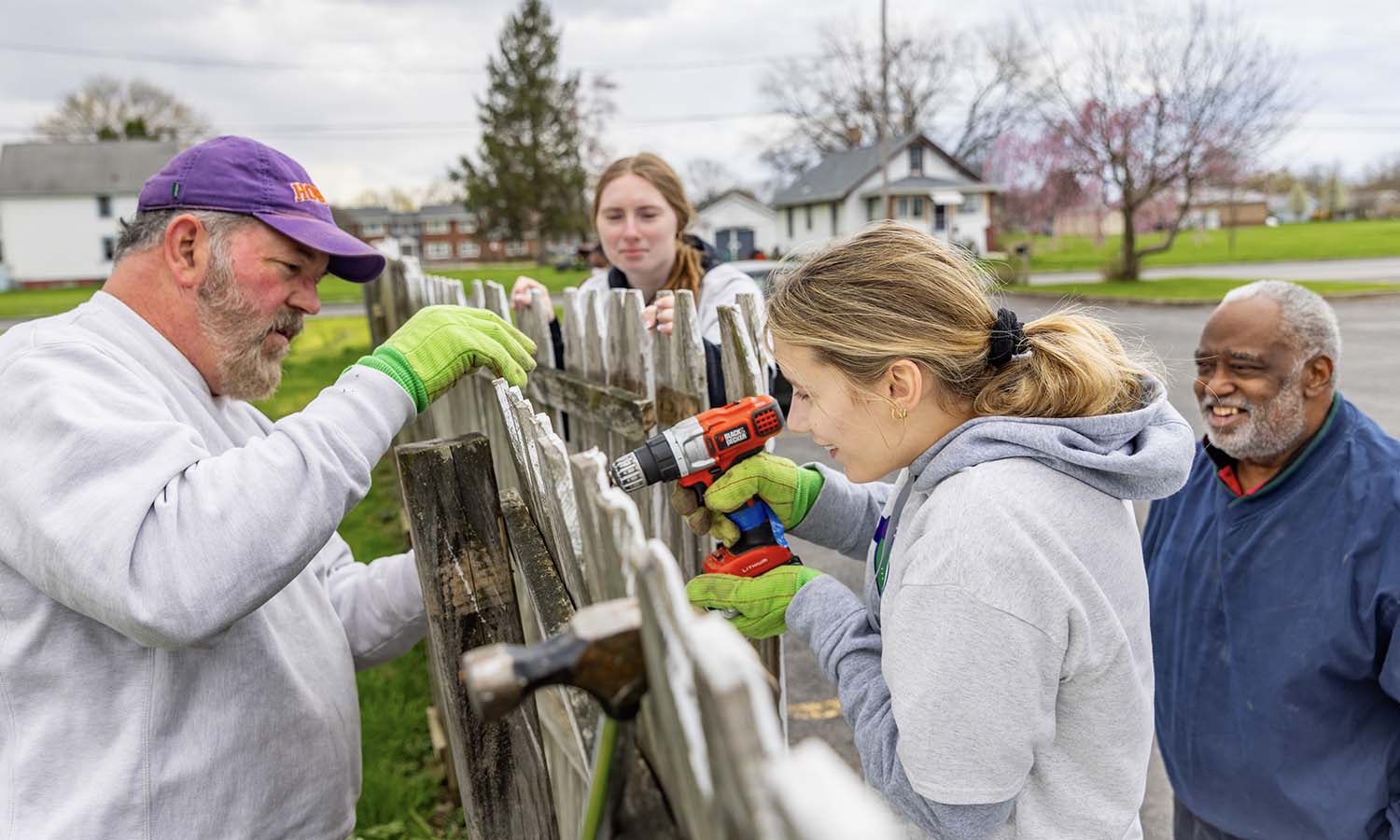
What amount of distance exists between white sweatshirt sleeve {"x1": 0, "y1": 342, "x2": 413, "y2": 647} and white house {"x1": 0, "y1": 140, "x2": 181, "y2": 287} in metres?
59.8

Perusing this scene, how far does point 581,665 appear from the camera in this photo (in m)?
0.75

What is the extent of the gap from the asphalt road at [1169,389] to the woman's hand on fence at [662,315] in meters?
1.11

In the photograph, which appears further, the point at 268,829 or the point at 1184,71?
the point at 1184,71

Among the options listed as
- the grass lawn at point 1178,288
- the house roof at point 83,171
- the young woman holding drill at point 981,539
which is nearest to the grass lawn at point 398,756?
the young woman holding drill at point 981,539

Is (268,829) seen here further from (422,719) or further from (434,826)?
(422,719)

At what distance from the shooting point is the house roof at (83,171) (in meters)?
52.4

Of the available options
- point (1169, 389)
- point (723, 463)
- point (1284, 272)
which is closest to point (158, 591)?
point (723, 463)

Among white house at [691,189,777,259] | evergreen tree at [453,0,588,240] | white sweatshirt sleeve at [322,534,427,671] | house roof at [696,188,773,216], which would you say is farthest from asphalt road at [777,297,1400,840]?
evergreen tree at [453,0,588,240]

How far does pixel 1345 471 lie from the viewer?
2.33 m

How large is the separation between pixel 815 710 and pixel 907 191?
140 feet

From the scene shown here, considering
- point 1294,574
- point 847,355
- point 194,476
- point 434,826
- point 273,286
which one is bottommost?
point 434,826

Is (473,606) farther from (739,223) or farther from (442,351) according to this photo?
(739,223)

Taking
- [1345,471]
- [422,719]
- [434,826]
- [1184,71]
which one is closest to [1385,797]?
[1345,471]

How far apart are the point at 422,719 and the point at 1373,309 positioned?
765 inches
